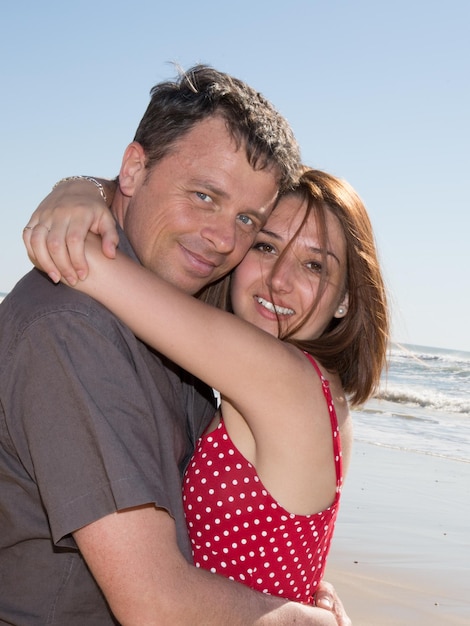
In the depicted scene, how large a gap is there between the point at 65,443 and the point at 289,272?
158cm

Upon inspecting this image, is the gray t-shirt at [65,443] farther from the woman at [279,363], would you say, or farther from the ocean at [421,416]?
the ocean at [421,416]

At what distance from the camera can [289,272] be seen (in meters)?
3.39

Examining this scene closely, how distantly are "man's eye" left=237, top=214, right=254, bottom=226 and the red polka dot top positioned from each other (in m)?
0.59

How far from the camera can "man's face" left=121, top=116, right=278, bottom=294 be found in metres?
2.87

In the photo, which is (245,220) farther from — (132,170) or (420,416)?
(420,416)

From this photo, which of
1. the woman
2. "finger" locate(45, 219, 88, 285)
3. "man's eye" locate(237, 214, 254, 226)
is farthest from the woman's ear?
"finger" locate(45, 219, 88, 285)

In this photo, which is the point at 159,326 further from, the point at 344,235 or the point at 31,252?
the point at 344,235

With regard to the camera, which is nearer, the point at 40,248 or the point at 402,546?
the point at 40,248

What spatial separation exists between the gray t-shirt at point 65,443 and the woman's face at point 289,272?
113cm

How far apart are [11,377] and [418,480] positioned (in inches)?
296

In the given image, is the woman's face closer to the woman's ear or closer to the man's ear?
the woman's ear

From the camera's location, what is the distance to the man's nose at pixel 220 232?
296 cm

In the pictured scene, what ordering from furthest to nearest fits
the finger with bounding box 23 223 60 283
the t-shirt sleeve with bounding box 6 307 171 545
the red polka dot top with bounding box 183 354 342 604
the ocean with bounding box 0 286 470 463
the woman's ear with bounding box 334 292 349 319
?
the ocean with bounding box 0 286 470 463 → the woman's ear with bounding box 334 292 349 319 → the red polka dot top with bounding box 183 354 342 604 → the finger with bounding box 23 223 60 283 → the t-shirt sleeve with bounding box 6 307 171 545

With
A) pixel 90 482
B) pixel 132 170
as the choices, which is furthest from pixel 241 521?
pixel 132 170
